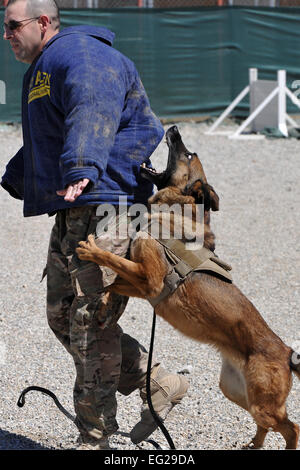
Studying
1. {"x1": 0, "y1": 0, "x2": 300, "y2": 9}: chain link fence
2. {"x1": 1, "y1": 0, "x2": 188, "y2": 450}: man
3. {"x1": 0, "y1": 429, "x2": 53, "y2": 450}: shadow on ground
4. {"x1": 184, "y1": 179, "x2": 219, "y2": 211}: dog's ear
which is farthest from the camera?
{"x1": 0, "y1": 0, "x2": 300, "y2": 9}: chain link fence

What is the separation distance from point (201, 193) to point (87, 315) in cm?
108

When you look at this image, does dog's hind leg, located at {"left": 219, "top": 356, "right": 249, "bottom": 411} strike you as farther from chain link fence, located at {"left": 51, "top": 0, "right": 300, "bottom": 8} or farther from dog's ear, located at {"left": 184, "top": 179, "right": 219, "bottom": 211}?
chain link fence, located at {"left": 51, "top": 0, "right": 300, "bottom": 8}

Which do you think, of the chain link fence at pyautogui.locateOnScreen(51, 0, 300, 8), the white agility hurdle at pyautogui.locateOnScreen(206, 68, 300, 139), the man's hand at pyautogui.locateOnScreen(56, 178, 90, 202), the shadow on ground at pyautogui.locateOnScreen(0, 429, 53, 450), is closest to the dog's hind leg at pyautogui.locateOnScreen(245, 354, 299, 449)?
the shadow on ground at pyautogui.locateOnScreen(0, 429, 53, 450)

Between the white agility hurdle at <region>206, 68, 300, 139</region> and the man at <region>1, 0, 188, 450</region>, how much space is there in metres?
9.53

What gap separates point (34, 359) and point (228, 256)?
2.89 metres

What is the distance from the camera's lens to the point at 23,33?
3.24 meters

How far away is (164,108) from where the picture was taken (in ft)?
45.4

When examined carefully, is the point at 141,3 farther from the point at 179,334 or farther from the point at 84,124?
the point at 84,124

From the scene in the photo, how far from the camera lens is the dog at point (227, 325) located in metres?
3.43

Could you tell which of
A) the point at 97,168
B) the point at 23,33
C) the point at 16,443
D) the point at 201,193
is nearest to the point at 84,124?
the point at 97,168

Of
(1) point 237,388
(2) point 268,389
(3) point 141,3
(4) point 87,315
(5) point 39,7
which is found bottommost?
(3) point 141,3

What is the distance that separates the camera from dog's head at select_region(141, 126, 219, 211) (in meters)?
3.92

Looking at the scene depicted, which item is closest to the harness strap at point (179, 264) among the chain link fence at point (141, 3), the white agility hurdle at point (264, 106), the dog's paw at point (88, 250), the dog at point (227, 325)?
the dog at point (227, 325)
